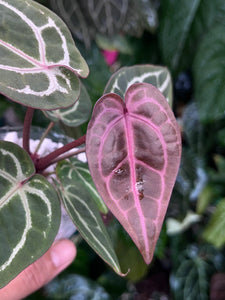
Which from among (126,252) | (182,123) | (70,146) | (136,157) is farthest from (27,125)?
(182,123)

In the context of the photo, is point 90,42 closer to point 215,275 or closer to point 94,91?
point 94,91

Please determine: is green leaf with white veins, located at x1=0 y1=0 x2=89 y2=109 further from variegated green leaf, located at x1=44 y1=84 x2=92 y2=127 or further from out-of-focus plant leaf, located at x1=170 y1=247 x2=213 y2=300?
out-of-focus plant leaf, located at x1=170 y1=247 x2=213 y2=300

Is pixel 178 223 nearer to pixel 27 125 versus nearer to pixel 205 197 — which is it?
pixel 205 197

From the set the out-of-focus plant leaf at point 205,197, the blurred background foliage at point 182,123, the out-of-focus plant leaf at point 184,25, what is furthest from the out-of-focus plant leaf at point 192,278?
the out-of-focus plant leaf at point 184,25

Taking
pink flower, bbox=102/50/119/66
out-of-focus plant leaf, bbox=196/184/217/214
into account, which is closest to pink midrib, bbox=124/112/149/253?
out-of-focus plant leaf, bbox=196/184/217/214

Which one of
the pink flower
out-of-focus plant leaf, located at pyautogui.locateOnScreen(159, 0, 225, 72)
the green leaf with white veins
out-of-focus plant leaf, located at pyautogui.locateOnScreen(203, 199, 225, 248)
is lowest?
out-of-focus plant leaf, located at pyautogui.locateOnScreen(203, 199, 225, 248)
